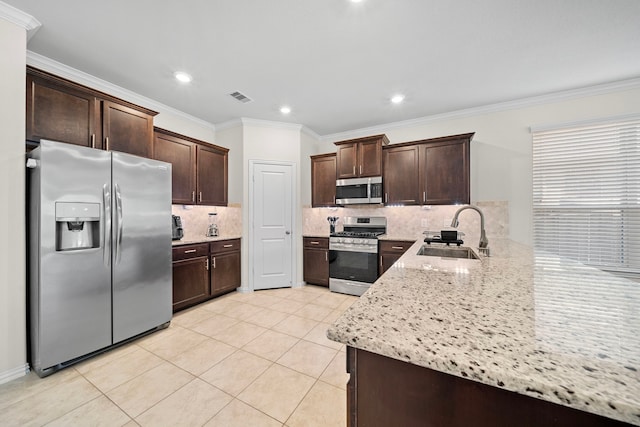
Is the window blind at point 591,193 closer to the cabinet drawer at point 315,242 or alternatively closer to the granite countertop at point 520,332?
the granite countertop at point 520,332

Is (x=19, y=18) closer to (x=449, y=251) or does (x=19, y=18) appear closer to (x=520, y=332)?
(x=520, y=332)

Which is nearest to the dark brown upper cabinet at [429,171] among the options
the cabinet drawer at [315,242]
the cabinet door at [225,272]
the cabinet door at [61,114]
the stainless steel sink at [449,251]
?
the cabinet drawer at [315,242]

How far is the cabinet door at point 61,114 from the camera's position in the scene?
6.43 feet

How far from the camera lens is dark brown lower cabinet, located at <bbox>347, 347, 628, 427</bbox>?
0.46 meters

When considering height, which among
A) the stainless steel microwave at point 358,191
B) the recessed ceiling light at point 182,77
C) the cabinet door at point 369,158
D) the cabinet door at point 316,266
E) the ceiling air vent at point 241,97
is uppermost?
the ceiling air vent at point 241,97

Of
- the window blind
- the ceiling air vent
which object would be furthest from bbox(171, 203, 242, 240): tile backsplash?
the window blind

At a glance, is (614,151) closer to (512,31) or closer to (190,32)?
(512,31)

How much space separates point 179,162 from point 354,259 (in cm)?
289

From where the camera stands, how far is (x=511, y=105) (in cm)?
328

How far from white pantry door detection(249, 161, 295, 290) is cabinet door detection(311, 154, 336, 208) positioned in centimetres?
44

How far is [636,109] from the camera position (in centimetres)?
274

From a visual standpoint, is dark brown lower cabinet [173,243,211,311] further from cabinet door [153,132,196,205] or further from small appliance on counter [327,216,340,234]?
small appliance on counter [327,216,340,234]

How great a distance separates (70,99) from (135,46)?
0.75 metres

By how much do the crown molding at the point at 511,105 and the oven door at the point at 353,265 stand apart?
2.19 metres
